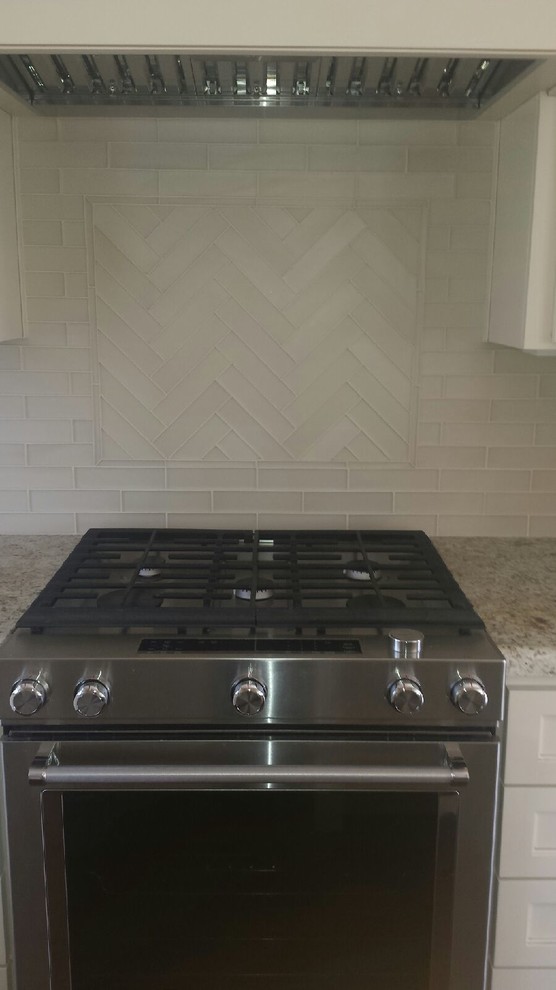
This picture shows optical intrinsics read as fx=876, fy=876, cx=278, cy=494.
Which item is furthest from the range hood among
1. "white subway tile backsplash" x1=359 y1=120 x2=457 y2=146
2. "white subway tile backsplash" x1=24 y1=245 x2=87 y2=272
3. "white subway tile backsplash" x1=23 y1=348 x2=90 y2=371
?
"white subway tile backsplash" x1=23 y1=348 x2=90 y2=371

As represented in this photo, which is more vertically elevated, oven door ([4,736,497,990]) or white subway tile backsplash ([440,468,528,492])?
white subway tile backsplash ([440,468,528,492])

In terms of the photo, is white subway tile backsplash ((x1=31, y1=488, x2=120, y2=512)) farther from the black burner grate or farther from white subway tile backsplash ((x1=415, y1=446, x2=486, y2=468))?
white subway tile backsplash ((x1=415, y1=446, x2=486, y2=468))

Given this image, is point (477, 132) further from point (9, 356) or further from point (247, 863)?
point (247, 863)

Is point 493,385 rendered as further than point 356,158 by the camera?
Yes

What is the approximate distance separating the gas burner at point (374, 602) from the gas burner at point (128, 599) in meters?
0.36

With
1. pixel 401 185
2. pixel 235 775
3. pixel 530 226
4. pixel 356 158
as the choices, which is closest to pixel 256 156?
pixel 356 158

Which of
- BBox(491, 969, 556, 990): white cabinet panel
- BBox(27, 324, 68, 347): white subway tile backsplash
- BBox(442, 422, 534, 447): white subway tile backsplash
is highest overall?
BBox(27, 324, 68, 347): white subway tile backsplash

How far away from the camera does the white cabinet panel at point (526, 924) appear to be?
150cm

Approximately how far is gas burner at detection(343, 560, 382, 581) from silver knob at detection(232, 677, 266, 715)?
1.32ft

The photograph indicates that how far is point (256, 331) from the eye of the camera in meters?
2.02

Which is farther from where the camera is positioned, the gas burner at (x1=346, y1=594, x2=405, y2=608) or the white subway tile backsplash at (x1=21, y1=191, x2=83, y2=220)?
the white subway tile backsplash at (x1=21, y1=191, x2=83, y2=220)

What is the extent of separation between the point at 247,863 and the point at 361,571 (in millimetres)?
596

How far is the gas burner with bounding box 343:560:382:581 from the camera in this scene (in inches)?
68.6

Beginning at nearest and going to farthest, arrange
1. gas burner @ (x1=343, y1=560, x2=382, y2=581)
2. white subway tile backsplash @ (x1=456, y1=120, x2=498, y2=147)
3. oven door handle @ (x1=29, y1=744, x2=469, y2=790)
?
oven door handle @ (x1=29, y1=744, x2=469, y2=790) < gas burner @ (x1=343, y1=560, x2=382, y2=581) < white subway tile backsplash @ (x1=456, y1=120, x2=498, y2=147)
